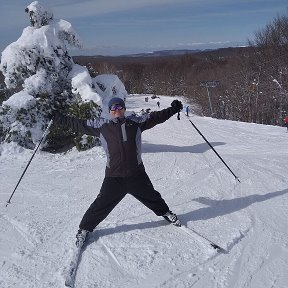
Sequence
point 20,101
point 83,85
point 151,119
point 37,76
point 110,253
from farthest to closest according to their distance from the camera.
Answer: point 37,76 → point 83,85 → point 20,101 → point 151,119 → point 110,253

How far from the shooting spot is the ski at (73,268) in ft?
13.2

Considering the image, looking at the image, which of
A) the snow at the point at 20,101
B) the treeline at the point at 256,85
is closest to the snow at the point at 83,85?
the snow at the point at 20,101

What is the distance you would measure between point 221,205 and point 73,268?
2.80m

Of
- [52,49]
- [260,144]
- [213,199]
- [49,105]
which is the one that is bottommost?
[260,144]

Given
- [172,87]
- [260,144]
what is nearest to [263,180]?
[260,144]

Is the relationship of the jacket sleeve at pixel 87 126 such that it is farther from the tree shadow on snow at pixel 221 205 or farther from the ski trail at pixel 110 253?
the tree shadow on snow at pixel 221 205

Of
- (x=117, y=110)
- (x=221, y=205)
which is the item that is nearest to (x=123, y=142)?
(x=117, y=110)

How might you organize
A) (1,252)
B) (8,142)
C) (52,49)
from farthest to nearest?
(52,49) < (8,142) < (1,252)

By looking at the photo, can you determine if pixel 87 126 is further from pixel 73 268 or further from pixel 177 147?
pixel 177 147

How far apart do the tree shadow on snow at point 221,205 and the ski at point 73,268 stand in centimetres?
163

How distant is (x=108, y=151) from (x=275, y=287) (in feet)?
7.95

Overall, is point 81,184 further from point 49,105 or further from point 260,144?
point 260,144

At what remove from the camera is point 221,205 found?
20.5 feet

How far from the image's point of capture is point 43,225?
5.66m
